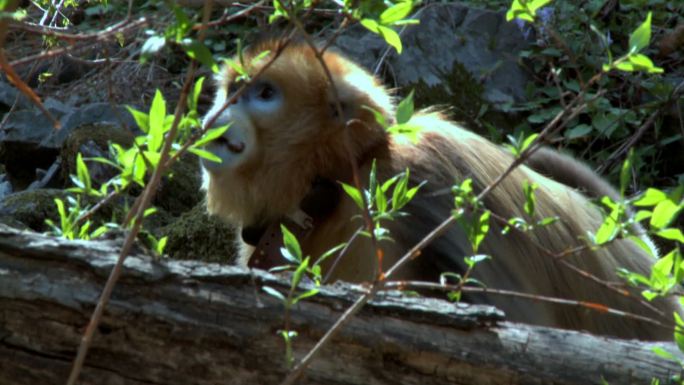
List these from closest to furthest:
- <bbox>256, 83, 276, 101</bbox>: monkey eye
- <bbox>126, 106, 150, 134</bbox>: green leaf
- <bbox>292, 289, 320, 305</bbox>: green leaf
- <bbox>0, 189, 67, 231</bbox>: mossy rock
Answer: <bbox>292, 289, 320, 305</bbox>: green leaf → <bbox>126, 106, 150, 134</bbox>: green leaf → <bbox>256, 83, 276, 101</bbox>: monkey eye → <bbox>0, 189, 67, 231</bbox>: mossy rock

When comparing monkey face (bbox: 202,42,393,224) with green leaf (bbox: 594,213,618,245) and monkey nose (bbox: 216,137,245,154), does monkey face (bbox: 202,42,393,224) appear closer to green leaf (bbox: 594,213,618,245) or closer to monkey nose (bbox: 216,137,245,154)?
monkey nose (bbox: 216,137,245,154)

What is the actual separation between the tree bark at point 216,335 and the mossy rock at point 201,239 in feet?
9.15

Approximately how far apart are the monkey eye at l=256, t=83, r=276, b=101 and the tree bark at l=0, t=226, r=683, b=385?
1.79 m

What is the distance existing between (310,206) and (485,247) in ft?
2.23

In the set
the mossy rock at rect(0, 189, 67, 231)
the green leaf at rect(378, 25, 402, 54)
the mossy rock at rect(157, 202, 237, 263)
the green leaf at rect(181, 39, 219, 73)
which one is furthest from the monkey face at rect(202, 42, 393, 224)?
the green leaf at rect(181, 39, 219, 73)

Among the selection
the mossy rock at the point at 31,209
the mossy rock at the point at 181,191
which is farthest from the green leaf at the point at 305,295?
the mossy rock at the point at 181,191

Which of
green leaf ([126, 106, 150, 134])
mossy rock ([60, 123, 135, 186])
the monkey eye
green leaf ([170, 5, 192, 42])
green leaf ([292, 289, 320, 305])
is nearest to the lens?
green leaf ([170, 5, 192, 42])

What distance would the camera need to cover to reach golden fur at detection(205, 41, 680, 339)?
3.63 m

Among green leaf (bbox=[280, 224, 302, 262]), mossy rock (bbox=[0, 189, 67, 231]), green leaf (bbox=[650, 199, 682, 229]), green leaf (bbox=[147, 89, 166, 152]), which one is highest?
green leaf (bbox=[147, 89, 166, 152])

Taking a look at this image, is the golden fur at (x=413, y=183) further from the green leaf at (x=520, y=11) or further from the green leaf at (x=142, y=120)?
the green leaf at (x=142, y=120)

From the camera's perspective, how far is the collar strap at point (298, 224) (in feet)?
12.4

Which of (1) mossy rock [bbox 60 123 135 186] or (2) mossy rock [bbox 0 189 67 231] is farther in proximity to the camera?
(1) mossy rock [bbox 60 123 135 186]

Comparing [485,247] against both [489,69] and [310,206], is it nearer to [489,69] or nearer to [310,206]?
[310,206]

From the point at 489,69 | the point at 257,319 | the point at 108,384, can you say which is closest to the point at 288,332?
the point at 257,319
